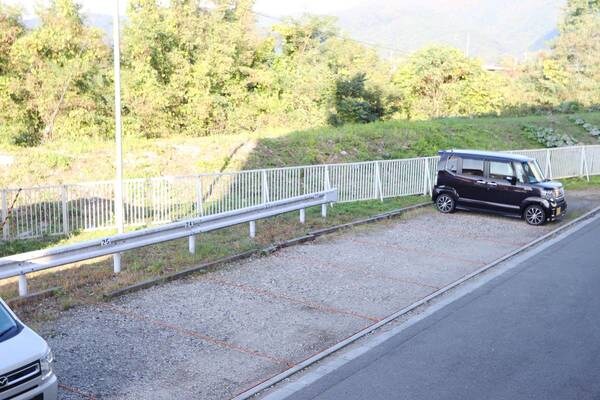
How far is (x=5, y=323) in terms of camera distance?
5.91 m

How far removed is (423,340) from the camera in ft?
26.4

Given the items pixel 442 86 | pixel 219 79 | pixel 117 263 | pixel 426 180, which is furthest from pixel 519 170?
pixel 442 86

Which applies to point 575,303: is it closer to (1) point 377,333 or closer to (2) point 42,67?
(1) point 377,333

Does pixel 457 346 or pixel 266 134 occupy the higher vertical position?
pixel 266 134

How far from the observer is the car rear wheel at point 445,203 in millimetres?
17219

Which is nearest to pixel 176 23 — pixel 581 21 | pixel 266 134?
pixel 266 134

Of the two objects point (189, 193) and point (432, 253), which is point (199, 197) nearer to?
point (189, 193)

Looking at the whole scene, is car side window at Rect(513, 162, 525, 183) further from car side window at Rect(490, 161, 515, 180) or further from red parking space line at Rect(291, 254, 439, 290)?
red parking space line at Rect(291, 254, 439, 290)

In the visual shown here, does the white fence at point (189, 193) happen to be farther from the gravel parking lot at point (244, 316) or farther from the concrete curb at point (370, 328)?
the concrete curb at point (370, 328)

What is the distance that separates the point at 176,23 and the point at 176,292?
23.6m

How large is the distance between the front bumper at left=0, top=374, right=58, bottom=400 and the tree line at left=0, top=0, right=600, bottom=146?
1668 centimetres

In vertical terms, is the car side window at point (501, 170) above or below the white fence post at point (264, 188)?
above

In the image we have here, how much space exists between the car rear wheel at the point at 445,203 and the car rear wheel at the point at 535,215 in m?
1.94

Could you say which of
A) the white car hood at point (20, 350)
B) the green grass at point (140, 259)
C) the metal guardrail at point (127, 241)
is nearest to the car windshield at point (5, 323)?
the white car hood at point (20, 350)
